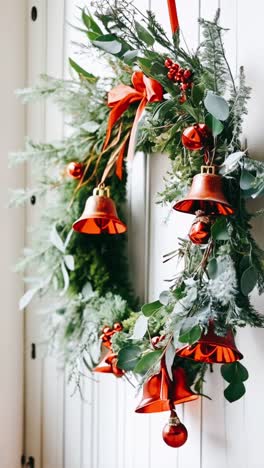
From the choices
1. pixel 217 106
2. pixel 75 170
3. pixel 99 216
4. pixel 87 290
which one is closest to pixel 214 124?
pixel 217 106

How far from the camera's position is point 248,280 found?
1100 mm

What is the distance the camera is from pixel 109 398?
5.26ft

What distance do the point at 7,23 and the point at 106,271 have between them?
0.85 metres

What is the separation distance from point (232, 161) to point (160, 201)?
8.3 inches

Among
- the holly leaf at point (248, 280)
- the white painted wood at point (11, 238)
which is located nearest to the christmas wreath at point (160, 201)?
the holly leaf at point (248, 280)

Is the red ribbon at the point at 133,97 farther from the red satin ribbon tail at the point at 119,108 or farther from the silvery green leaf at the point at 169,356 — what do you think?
the silvery green leaf at the point at 169,356

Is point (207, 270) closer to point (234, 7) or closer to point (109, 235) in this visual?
point (109, 235)

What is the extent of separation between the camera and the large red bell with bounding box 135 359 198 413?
1224mm

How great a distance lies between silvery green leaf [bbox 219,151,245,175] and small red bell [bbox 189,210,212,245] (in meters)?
0.11

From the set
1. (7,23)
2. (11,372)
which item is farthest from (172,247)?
(7,23)

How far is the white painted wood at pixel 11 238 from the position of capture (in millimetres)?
1754

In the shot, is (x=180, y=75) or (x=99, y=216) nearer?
(x=180, y=75)

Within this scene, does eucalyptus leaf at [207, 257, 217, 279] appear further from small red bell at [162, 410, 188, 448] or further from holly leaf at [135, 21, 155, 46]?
Answer: holly leaf at [135, 21, 155, 46]

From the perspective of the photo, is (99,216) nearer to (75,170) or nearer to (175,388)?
(75,170)
